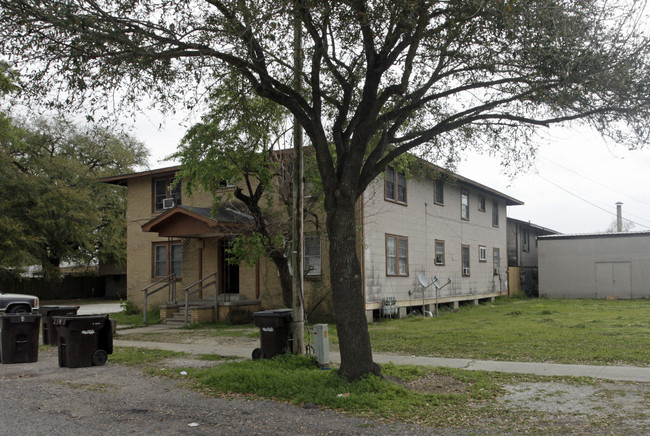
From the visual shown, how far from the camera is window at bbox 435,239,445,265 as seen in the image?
2438 centimetres

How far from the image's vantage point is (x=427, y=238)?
2338 cm

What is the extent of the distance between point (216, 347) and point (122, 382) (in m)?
4.05

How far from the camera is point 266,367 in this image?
9.98 meters

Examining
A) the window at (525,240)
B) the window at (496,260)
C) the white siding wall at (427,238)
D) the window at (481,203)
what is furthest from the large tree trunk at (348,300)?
the window at (525,240)

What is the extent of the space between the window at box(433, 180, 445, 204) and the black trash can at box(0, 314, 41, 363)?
16441 millimetres

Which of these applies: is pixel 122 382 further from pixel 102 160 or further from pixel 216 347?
pixel 102 160

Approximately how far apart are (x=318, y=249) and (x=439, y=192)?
25.7 ft

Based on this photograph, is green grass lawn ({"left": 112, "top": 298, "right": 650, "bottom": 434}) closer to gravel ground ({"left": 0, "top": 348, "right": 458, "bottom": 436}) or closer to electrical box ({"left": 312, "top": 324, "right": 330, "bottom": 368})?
electrical box ({"left": 312, "top": 324, "right": 330, "bottom": 368})

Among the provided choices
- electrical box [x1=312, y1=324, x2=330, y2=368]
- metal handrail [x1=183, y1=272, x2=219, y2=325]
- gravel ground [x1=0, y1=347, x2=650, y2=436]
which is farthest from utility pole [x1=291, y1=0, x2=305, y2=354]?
metal handrail [x1=183, y1=272, x2=219, y2=325]

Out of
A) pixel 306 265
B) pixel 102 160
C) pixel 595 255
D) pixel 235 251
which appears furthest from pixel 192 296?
pixel 102 160

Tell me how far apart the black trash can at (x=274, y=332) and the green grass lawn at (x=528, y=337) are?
2683mm

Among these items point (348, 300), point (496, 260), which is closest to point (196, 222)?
point (348, 300)

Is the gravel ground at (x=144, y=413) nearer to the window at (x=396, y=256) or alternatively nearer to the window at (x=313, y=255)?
the window at (x=313, y=255)

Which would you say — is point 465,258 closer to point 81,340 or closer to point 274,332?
point 274,332
